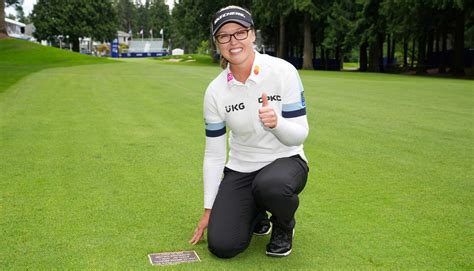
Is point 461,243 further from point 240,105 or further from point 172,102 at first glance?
point 172,102

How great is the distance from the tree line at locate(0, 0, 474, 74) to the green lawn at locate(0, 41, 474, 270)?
364cm

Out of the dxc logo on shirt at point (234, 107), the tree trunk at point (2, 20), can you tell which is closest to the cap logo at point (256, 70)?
the dxc logo on shirt at point (234, 107)

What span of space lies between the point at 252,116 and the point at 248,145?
0.28 metres

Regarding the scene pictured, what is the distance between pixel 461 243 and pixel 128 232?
8.47 feet

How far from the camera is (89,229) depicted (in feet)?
14.5

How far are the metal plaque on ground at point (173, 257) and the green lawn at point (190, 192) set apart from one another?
0.27ft

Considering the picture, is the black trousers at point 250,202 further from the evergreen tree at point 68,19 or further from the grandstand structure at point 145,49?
the grandstand structure at point 145,49

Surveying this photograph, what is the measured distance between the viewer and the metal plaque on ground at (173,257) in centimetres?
377

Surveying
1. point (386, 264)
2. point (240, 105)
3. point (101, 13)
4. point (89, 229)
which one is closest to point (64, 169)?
point (89, 229)

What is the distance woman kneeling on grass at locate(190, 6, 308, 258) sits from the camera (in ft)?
12.7

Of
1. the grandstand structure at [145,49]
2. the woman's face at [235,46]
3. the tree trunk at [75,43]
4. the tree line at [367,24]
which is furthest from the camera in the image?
Result: the grandstand structure at [145,49]

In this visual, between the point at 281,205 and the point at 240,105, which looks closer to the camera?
the point at 281,205

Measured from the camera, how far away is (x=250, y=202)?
4191 mm

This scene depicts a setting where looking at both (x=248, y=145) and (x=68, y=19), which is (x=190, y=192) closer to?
(x=248, y=145)
